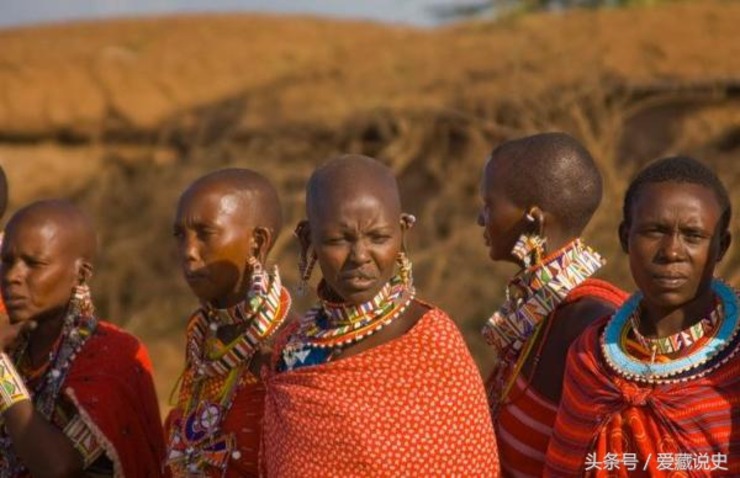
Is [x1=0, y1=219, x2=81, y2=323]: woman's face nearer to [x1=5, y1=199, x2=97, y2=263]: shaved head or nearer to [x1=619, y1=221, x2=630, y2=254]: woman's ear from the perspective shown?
[x1=5, y1=199, x2=97, y2=263]: shaved head

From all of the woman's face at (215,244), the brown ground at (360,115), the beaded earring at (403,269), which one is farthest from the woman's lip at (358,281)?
the brown ground at (360,115)

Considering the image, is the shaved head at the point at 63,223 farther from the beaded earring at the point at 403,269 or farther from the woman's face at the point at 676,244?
the woman's face at the point at 676,244

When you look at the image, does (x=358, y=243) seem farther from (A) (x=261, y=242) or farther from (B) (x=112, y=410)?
(B) (x=112, y=410)

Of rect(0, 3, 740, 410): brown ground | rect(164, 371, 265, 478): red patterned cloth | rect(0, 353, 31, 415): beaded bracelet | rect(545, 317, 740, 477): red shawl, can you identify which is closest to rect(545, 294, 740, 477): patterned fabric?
rect(545, 317, 740, 477): red shawl

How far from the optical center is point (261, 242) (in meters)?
4.80

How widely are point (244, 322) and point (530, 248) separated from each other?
1.02m

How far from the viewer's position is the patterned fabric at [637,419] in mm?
3828

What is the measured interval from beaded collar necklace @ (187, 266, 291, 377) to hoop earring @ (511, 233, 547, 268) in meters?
0.83

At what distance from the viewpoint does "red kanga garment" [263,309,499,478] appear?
12.7ft

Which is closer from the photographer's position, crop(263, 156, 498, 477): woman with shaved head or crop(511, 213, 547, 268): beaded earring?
crop(263, 156, 498, 477): woman with shaved head

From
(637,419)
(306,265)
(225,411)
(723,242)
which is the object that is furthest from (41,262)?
(723,242)

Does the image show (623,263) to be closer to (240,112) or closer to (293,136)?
(293,136)

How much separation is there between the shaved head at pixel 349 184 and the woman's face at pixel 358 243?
0.01 m

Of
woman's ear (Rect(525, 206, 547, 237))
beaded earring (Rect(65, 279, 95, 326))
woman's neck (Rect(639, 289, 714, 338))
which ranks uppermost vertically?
woman's ear (Rect(525, 206, 547, 237))
